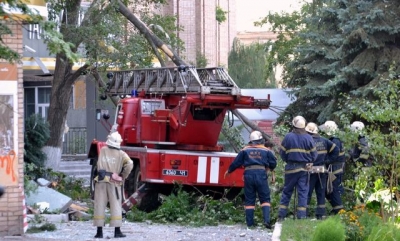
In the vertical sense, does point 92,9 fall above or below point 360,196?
above

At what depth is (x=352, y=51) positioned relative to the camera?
21625 millimetres

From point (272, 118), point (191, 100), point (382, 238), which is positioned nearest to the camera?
point (382, 238)

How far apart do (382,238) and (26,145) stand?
11974mm

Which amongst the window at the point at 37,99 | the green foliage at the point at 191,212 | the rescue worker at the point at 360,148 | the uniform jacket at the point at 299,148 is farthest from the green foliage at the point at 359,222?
the window at the point at 37,99

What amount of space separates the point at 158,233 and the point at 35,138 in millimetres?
7259

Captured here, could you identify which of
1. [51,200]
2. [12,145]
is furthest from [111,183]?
[51,200]

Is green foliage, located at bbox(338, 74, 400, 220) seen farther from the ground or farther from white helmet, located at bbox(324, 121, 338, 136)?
the ground

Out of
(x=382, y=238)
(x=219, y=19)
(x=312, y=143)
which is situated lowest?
(x=382, y=238)

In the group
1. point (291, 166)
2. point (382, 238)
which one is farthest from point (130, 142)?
point (382, 238)

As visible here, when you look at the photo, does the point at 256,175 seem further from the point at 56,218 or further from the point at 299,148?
the point at 56,218

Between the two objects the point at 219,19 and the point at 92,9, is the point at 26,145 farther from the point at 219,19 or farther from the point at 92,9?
the point at 219,19

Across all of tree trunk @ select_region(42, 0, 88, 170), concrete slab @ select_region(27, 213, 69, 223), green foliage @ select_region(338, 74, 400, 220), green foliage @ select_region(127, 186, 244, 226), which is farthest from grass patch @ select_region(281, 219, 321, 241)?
tree trunk @ select_region(42, 0, 88, 170)

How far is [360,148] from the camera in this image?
13.4 m

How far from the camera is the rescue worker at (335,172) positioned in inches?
570
